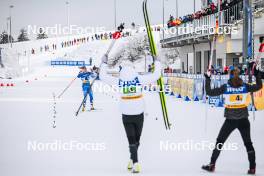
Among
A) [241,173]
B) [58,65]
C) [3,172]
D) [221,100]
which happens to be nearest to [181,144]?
[241,173]

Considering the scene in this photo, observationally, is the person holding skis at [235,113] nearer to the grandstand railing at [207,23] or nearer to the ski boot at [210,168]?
the ski boot at [210,168]

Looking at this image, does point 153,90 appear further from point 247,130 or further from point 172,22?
point 247,130

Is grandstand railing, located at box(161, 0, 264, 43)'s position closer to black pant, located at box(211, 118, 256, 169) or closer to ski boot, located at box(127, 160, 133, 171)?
black pant, located at box(211, 118, 256, 169)

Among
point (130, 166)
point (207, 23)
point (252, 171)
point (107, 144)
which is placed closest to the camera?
point (252, 171)

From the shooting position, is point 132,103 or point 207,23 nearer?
point 132,103

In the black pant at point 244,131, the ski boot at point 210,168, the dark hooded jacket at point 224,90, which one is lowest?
the ski boot at point 210,168

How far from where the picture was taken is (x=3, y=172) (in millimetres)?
7453

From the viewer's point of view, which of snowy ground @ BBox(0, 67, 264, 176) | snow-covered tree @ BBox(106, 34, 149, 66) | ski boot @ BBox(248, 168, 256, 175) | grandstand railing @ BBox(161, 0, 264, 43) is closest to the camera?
ski boot @ BBox(248, 168, 256, 175)

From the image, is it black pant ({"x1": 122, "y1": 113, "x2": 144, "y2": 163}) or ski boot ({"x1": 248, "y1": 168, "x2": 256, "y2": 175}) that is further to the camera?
black pant ({"x1": 122, "y1": 113, "x2": 144, "y2": 163})

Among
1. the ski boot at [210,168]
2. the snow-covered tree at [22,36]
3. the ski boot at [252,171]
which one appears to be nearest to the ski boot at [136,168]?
the ski boot at [210,168]

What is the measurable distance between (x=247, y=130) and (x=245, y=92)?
0.61 meters

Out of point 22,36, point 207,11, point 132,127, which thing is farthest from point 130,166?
point 22,36

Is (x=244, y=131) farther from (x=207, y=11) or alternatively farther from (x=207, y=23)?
(x=207, y=23)

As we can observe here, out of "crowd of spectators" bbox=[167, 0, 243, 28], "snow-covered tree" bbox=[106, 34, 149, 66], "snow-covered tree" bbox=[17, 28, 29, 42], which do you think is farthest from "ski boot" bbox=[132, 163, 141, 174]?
"snow-covered tree" bbox=[17, 28, 29, 42]
